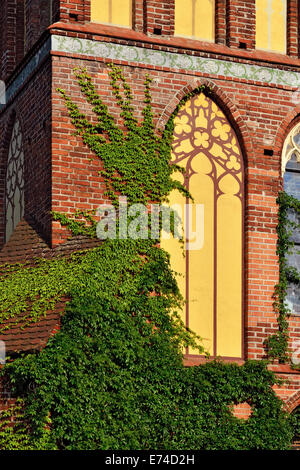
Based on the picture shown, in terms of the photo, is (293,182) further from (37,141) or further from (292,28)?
(37,141)

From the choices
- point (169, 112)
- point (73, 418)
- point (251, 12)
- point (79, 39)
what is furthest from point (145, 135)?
point (73, 418)

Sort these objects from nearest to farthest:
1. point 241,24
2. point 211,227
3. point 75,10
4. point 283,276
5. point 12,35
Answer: point 75,10 < point 211,227 < point 283,276 < point 241,24 < point 12,35

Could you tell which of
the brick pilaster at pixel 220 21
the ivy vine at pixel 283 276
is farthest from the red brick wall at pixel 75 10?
the ivy vine at pixel 283 276

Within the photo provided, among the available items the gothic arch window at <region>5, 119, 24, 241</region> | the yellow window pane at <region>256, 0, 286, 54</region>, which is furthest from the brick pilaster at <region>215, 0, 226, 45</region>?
the gothic arch window at <region>5, 119, 24, 241</region>

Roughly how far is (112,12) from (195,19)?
1.55 metres

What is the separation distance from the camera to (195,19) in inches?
788

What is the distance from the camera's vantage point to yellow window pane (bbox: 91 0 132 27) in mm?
19188

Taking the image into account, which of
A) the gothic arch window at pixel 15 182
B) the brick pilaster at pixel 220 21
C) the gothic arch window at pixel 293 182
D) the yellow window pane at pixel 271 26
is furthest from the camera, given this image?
the gothic arch window at pixel 15 182

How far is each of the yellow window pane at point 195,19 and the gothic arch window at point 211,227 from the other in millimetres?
1170

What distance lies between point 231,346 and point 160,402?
205 cm

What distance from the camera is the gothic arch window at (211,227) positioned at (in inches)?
744

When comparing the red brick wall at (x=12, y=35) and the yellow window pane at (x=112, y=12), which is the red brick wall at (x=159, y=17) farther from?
the red brick wall at (x=12, y=35)

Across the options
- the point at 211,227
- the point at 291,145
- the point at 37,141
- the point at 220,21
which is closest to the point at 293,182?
the point at 291,145

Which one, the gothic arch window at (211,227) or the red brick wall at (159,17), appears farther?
the red brick wall at (159,17)
